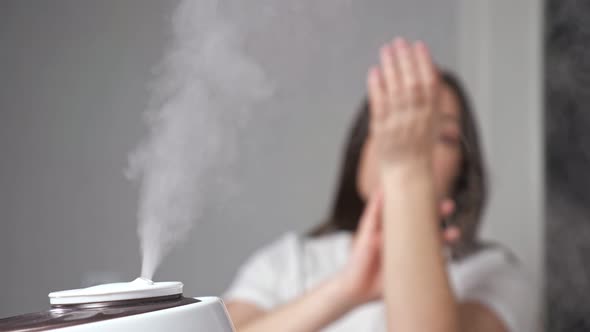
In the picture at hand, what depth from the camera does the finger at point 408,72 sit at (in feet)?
2.64

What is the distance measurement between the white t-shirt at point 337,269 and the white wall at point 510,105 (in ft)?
1.48

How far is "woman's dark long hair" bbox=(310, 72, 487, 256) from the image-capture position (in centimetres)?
131

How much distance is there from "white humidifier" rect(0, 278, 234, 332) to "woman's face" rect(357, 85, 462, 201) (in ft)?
2.92

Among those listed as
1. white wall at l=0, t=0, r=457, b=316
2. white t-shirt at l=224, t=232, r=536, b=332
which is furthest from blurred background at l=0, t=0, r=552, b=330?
white t-shirt at l=224, t=232, r=536, b=332

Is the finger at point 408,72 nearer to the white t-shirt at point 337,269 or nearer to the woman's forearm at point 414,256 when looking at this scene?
the woman's forearm at point 414,256

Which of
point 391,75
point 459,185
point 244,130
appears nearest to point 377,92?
point 391,75

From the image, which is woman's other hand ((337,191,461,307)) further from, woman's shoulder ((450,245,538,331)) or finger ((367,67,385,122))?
woman's shoulder ((450,245,538,331))

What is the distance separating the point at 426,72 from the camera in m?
0.80

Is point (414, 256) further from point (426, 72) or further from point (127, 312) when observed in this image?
point (127, 312)

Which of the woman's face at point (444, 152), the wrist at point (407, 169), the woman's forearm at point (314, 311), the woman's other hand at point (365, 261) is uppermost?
the woman's face at point (444, 152)

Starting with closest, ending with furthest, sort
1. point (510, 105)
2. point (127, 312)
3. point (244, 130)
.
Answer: point (127, 312) → point (244, 130) → point (510, 105)

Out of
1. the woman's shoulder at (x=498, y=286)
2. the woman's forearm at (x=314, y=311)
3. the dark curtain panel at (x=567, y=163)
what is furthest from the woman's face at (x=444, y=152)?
the woman's forearm at (x=314, y=311)

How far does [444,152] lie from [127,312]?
3.32 ft

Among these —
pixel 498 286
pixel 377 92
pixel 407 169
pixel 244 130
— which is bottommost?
pixel 498 286
